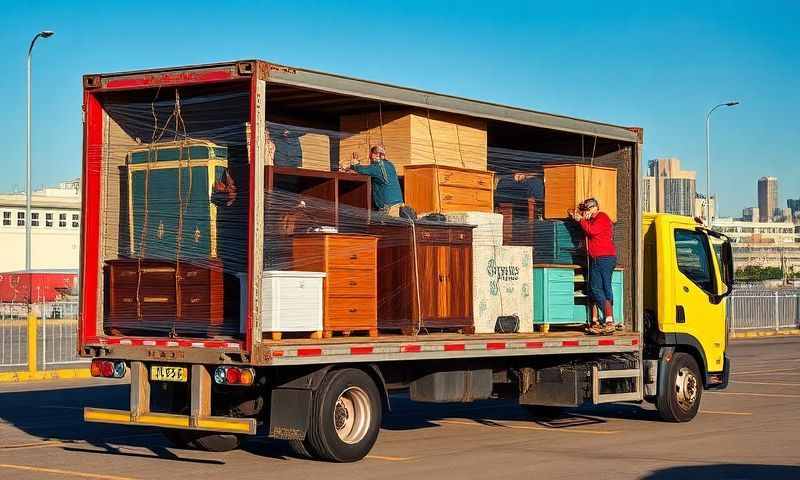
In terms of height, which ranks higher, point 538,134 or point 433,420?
point 538,134

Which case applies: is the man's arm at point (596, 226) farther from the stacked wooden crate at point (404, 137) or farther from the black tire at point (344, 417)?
the black tire at point (344, 417)

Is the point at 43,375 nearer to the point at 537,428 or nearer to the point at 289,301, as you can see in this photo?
the point at 537,428

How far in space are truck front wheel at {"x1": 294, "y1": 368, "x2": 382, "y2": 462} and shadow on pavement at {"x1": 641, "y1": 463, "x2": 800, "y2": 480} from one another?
8.83 ft

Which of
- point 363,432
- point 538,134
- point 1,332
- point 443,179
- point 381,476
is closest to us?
point 381,476

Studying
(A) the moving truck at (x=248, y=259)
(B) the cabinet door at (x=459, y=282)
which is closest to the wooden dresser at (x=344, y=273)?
(A) the moving truck at (x=248, y=259)

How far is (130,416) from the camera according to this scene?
1147 cm

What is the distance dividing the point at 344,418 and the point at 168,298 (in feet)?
6.75

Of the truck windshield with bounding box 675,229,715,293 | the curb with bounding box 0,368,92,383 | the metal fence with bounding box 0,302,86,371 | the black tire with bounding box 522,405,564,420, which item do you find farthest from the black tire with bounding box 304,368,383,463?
the metal fence with bounding box 0,302,86,371

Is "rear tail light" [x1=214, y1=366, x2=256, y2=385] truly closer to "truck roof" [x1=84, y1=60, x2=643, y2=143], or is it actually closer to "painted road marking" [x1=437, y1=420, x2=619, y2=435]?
"truck roof" [x1=84, y1=60, x2=643, y2=143]

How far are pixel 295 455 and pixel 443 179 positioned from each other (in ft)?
10.8

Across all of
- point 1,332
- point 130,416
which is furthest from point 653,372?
point 1,332

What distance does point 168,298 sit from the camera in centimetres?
1159

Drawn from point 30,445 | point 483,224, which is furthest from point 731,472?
point 30,445

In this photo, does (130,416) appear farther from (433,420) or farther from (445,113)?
(433,420)
